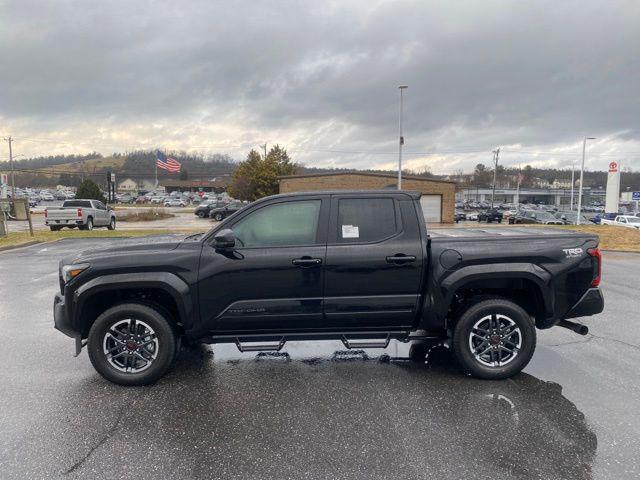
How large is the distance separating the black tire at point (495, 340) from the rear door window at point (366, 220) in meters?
1.12

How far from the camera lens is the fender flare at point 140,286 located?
4.06m

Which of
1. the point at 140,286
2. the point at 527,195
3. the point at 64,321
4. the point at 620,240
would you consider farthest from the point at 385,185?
the point at 527,195

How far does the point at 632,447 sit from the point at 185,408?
3394 mm

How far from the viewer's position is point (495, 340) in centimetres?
431

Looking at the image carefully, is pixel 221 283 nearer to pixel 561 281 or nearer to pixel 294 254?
pixel 294 254

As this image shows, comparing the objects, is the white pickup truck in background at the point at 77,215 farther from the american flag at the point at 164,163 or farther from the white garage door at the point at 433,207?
the white garage door at the point at 433,207

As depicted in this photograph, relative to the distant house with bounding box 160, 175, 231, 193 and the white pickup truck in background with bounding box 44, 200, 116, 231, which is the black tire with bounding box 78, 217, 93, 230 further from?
the distant house with bounding box 160, 175, 231, 193

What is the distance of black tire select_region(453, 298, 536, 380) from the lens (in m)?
4.27

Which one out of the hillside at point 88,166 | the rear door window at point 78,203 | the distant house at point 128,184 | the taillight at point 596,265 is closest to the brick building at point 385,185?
the rear door window at point 78,203

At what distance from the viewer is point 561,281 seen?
4285 millimetres

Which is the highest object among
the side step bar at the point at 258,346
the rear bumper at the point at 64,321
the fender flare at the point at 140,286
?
the fender flare at the point at 140,286

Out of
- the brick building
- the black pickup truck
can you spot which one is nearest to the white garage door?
the brick building

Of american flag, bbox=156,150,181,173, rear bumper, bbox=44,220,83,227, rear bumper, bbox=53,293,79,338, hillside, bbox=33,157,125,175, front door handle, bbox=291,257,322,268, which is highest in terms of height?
hillside, bbox=33,157,125,175

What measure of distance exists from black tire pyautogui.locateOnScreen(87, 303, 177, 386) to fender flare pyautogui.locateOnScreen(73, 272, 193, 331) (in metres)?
0.20
